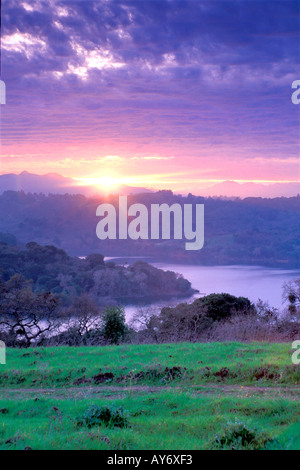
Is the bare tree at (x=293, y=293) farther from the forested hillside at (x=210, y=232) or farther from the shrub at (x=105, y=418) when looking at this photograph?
the forested hillside at (x=210, y=232)

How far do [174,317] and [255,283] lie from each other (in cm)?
2232

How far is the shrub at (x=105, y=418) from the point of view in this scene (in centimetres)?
562

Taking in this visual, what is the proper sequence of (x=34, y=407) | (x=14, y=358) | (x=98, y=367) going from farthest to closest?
(x=14, y=358) < (x=98, y=367) < (x=34, y=407)

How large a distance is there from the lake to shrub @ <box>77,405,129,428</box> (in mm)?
28509

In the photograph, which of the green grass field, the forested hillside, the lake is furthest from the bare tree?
the forested hillside

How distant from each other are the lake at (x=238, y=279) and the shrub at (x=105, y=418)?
28509 millimetres

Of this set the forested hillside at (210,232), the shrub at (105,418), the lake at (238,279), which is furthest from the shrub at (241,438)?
the forested hillside at (210,232)

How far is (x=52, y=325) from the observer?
21781 millimetres

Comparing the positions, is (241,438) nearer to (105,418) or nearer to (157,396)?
(105,418)

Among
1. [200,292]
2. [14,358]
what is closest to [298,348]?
[14,358]

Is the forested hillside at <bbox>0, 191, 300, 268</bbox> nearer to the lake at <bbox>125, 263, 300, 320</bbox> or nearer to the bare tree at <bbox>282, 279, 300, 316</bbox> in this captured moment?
the lake at <bbox>125, 263, 300, 320</bbox>

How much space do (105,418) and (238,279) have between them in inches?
1541
